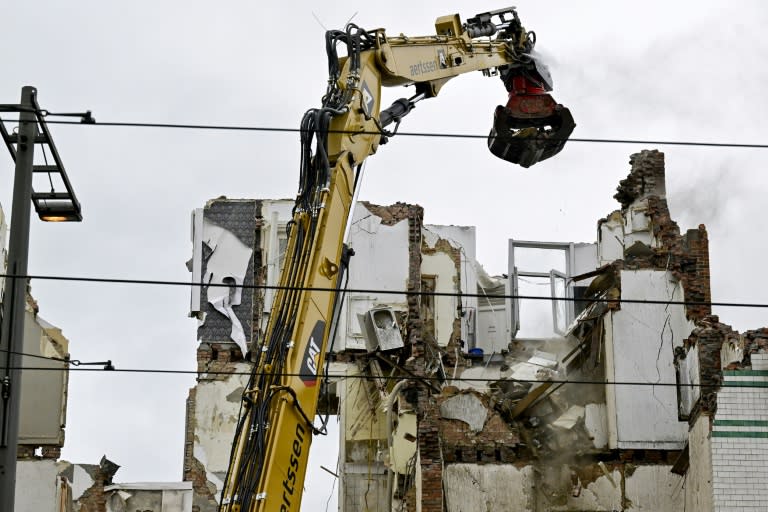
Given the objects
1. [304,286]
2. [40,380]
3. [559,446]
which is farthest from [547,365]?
[304,286]

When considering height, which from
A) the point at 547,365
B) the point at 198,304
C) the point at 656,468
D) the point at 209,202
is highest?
the point at 209,202

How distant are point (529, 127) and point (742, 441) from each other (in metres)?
6.06

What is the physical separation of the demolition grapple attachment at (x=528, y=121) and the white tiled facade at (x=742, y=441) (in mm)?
4963

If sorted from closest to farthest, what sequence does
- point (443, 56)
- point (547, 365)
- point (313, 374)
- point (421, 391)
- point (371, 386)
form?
point (313, 374) → point (443, 56) → point (421, 391) → point (547, 365) → point (371, 386)

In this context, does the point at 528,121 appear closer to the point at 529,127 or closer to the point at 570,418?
the point at 529,127

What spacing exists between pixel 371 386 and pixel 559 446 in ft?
22.7

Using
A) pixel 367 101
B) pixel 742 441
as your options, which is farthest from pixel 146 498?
pixel 367 101

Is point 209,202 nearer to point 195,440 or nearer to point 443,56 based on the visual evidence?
point 195,440

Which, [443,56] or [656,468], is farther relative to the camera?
[656,468]

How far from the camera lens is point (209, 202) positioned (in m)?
38.5

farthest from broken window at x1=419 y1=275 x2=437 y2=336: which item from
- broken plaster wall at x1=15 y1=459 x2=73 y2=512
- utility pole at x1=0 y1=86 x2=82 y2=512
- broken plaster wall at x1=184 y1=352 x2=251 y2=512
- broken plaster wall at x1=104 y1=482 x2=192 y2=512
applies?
utility pole at x1=0 y1=86 x2=82 y2=512

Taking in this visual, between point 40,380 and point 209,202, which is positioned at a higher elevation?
point 209,202

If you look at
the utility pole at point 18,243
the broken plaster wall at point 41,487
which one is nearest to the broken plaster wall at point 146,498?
the broken plaster wall at point 41,487

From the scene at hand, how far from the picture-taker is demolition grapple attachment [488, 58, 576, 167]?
21.4m
